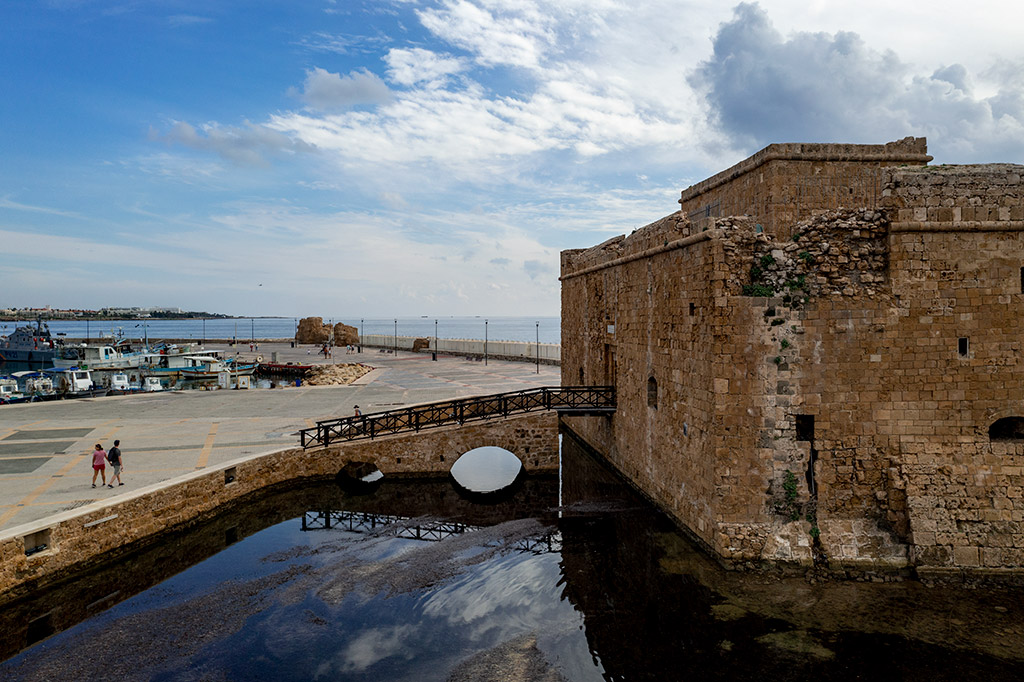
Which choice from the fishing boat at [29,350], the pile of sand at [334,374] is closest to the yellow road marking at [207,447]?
the pile of sand at [334,374]

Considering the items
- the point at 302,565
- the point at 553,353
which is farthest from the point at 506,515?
the point at 553,353

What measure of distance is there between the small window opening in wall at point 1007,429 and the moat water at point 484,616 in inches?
109

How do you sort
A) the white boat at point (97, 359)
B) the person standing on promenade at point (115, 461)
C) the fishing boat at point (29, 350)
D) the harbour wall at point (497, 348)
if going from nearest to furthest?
the person standing on promenade at point (115, 461), the white boat at point (97, 359), the harbour wall at point (497, 348), the fishing boat at point (29, 350)

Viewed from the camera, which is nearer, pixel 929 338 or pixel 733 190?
pixel 929 338

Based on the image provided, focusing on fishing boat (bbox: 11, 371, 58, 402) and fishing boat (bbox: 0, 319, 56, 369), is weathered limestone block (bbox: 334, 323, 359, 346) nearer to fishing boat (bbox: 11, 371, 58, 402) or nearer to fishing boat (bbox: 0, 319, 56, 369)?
fishing boat (bbox: 0, 319, 56, 369)

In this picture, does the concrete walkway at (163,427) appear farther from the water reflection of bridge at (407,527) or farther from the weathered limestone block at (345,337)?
the weathered limestone block at (345,337)

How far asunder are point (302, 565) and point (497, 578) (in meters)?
4.03

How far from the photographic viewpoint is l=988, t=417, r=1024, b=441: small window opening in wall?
35.2ft

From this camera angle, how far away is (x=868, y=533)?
1068 centimetres

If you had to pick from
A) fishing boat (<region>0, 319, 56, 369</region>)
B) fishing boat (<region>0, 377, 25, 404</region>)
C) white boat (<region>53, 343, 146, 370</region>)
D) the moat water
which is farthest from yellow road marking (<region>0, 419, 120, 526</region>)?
fishing boat (<region>0, 319, 56, 369</region>)

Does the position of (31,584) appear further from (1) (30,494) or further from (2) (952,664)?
(2) (952,664)

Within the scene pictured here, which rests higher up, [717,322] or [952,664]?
[717,322]

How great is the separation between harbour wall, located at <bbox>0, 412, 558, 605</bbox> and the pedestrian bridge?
0.41 m

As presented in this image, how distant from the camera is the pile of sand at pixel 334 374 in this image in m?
34.2
